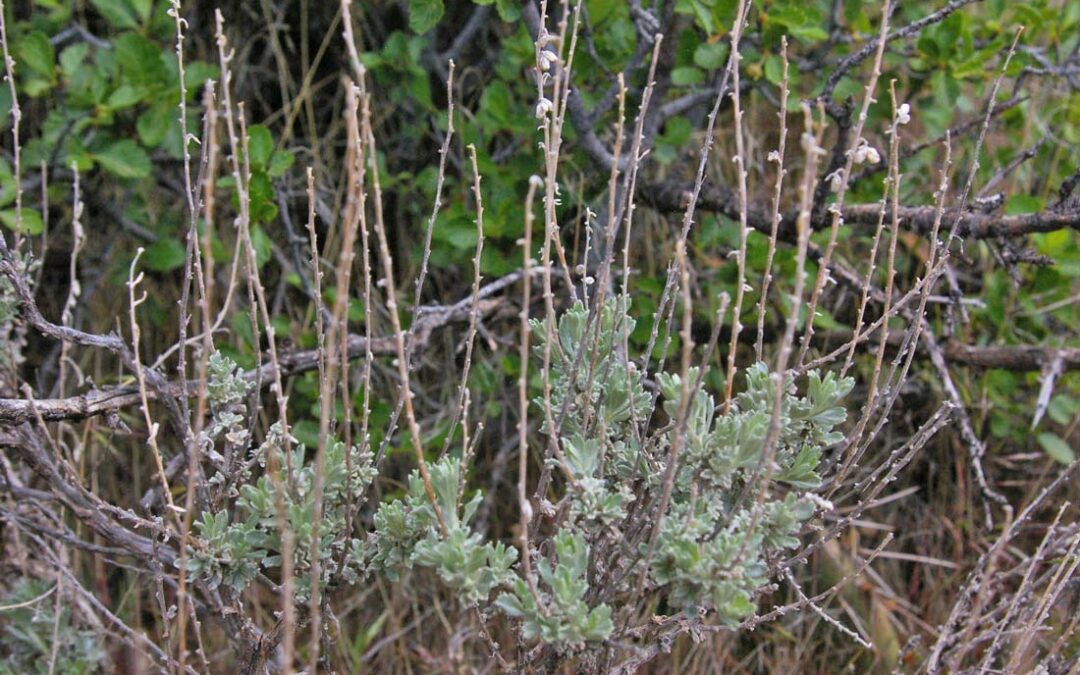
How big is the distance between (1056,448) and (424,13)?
186 centimetres

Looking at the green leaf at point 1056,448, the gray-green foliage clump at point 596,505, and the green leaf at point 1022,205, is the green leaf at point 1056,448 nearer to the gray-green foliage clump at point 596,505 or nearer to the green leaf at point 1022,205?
the green leaf at point 1022,205

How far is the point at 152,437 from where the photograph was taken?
4.49 ft

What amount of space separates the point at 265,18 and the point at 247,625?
186 centimetres

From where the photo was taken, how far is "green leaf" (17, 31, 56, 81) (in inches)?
87.4

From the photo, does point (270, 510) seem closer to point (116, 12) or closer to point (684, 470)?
point (684, 470)

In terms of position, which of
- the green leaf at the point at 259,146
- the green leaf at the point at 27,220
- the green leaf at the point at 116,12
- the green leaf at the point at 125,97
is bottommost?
the green leaf at the point at 27,220

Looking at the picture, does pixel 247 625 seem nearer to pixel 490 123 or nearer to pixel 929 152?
pixel 490 123

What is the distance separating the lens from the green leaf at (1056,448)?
8.03 ft

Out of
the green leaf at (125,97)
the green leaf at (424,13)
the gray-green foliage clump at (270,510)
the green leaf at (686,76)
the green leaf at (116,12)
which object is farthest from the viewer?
the green leaf at (116,12)

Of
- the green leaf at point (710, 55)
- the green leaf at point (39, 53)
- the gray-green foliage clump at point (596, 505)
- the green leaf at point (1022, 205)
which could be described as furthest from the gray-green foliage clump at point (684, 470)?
the green leaf at point (39, 53)

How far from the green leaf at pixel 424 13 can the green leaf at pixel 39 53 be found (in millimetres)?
884

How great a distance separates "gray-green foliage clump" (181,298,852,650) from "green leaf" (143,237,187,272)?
3.25 feet

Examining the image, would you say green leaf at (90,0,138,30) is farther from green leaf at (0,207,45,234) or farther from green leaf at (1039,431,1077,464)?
green leaf at (1039,431,1077,464)

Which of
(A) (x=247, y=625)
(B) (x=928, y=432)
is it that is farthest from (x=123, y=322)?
(B) (x=928, y=432)
